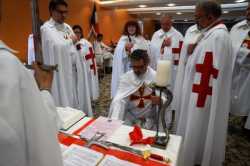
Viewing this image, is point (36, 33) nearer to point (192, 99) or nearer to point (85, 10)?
point (192, 99)

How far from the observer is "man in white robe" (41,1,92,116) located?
2.75 meters

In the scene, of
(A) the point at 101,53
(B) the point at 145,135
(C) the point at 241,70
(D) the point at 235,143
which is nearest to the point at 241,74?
(C) the point at 241,70

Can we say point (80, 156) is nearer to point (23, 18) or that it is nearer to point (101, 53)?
point (23, 18)

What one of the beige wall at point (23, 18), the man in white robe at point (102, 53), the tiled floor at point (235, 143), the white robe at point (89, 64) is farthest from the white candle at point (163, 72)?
the man in white robe at point (102, 53)

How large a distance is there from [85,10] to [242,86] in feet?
18.4

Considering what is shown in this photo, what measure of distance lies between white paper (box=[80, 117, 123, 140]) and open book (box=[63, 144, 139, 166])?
165 millimetres

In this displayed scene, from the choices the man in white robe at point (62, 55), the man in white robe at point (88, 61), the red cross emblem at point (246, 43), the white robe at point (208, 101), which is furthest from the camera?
the man in white robe at point (88, 61)

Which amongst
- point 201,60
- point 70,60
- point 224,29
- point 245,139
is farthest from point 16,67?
point 245,139

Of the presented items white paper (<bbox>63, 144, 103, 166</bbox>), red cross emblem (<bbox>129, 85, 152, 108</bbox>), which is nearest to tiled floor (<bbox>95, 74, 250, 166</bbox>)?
red cross emblem (<bbox>129, 85, 152, 108</bbox>)

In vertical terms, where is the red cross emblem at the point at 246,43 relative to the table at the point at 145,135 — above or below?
above

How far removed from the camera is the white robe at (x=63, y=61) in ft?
9.05

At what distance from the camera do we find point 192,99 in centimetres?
196

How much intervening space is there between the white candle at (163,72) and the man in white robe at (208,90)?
851mm

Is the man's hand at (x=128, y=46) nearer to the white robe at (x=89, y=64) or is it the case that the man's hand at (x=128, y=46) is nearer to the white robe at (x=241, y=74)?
the white robe at (x=89, y=64)
